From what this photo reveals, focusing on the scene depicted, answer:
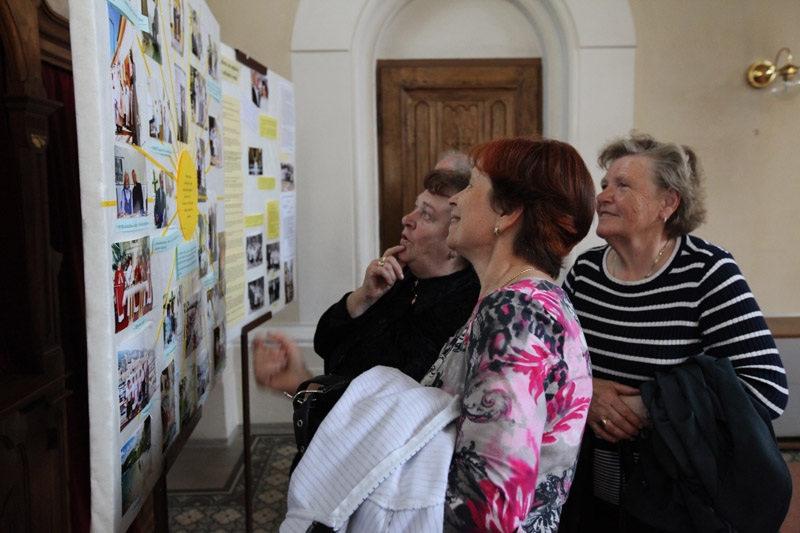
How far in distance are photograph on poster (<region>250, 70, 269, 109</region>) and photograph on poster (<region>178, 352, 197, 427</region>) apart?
1483mm

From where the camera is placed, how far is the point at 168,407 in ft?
5.47

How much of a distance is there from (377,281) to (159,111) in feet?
3.07

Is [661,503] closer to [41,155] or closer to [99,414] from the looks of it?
[99,414]

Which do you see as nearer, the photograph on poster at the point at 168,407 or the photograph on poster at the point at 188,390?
the photograph on poster at the point at 168,407

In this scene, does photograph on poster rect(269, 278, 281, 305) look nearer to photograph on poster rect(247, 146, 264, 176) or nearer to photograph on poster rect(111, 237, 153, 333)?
photograph on poster rect(247, 146, 264, 176)

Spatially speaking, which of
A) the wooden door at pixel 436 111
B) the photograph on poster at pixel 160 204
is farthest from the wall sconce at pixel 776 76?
the photograph on poster at pixel 160 204

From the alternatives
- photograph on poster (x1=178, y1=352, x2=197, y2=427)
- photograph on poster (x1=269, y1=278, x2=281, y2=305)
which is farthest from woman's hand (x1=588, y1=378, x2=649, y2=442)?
photograph on poster (x1=269, y1=278, x2=281, y2=305)

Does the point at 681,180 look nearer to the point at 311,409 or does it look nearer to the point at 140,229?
the point at 311,409

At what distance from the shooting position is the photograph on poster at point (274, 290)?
10.6 feet

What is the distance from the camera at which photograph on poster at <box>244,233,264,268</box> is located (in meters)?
2.91

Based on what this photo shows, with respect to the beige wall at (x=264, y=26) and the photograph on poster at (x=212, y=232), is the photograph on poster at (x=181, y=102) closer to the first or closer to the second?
the photograph on poster at (x=212, y=232)

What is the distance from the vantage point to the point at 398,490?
1.09m

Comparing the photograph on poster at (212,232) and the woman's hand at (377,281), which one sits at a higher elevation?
the photograph on poster at (212,232)

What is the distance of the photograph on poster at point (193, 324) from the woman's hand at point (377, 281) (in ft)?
1.78
